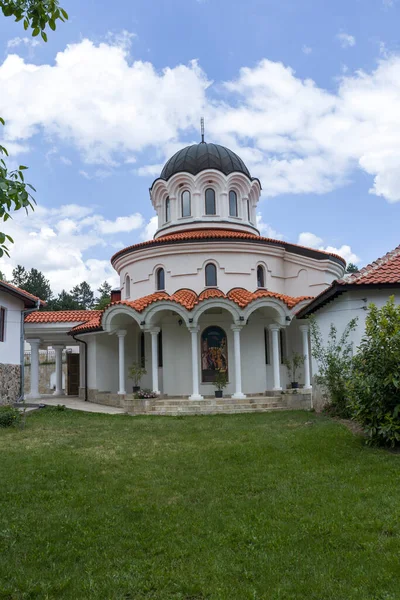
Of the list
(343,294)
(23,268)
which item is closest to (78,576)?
(343,294)

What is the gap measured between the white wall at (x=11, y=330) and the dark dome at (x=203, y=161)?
9613mm

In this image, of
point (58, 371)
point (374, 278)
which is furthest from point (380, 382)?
point (58, 371)

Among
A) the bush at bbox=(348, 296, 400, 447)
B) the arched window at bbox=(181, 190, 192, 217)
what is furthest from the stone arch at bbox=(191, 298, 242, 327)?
the bush at bbox=(348, 296, 400, 447)

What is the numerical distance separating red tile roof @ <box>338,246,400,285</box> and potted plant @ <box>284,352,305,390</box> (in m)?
6.77

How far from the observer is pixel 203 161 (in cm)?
2428

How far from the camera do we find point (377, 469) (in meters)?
7.50

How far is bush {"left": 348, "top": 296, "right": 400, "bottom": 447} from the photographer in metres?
8.63

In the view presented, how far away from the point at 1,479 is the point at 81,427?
20.2ft

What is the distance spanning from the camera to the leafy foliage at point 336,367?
13.0 metres

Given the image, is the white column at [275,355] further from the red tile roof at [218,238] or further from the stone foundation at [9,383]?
the stone foundation at [9,383]

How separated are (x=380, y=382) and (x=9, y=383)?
15.0m

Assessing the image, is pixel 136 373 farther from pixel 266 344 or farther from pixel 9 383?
pixel 266 344

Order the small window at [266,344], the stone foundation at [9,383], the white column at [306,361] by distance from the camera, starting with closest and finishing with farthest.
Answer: the stone foundation at [9,383]
the white column at [306,361]
the small window at [266,344]

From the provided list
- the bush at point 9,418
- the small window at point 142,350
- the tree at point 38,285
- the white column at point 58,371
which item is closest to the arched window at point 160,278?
the small window at point 142,350
